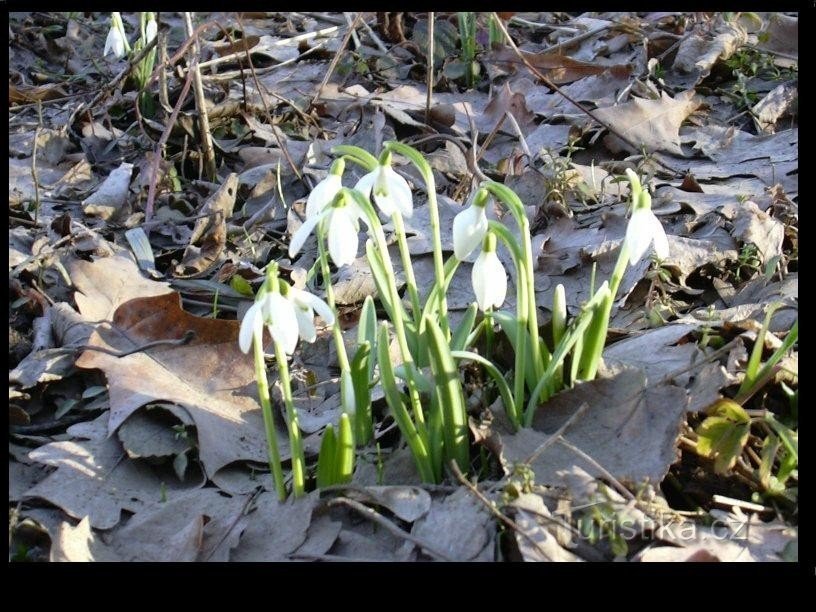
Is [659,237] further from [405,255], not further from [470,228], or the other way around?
[405,255]

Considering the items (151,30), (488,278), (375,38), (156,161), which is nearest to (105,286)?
(156,161)

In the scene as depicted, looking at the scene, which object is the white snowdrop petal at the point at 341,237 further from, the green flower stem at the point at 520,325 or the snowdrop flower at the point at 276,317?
the green flower stem at the point at 520,325

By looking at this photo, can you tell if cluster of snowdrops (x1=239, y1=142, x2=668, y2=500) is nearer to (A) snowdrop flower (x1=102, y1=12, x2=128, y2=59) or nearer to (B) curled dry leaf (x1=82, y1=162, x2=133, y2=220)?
(B) curled dry leaf (x1=82, y1=162, x2=133, y2=220)

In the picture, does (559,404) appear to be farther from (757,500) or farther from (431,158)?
(431,158)

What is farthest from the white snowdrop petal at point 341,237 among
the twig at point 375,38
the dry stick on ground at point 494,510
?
the twig at point 375,38

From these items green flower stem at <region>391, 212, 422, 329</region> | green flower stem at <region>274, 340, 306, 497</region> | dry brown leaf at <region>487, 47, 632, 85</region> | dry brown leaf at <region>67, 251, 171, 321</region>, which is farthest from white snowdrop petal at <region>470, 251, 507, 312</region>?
dry brown leaf at <region>487, 47, 632, 85</region>

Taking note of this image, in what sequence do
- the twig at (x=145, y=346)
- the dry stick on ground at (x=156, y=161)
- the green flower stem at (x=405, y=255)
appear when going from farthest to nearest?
1. the dry stick on ground at (x=156, y=161)
2. the twig at (x=145, y=346)
3. the green flower stem at (x=405, y=255)
